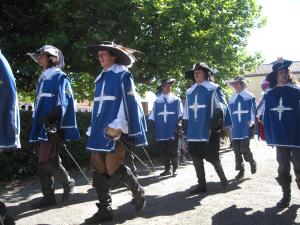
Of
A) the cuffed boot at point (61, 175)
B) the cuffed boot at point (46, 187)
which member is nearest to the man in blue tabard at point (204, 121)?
the cuffed boot at point (61, 175)

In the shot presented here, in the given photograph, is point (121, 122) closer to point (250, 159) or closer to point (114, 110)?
point (114, 110)

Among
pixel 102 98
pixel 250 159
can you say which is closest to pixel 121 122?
pixel 102 98

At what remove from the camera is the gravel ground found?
535 centimetres

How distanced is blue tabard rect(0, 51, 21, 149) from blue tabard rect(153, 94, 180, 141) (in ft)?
19.1

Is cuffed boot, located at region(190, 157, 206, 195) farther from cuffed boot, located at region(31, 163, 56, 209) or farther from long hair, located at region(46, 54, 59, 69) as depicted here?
long hair, located at region(46, 54, 59, 69)

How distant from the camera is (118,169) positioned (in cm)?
527

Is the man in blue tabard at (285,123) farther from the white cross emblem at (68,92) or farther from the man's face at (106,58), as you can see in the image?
the white cross emblem at (68,92)

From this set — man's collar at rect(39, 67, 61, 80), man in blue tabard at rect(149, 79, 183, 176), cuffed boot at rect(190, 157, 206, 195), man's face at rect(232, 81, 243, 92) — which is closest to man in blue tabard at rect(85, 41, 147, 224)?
man's collar at rect(39, 67, 61, 80)

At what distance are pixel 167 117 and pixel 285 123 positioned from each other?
414 centimetres

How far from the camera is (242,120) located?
927cm

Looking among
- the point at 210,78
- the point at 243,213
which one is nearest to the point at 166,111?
the point at 210,78

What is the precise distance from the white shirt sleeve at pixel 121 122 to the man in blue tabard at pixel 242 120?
426 cm

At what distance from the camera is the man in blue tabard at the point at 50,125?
607 centimetres

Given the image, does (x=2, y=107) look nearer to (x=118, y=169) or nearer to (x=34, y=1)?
(x=118, y=169)
